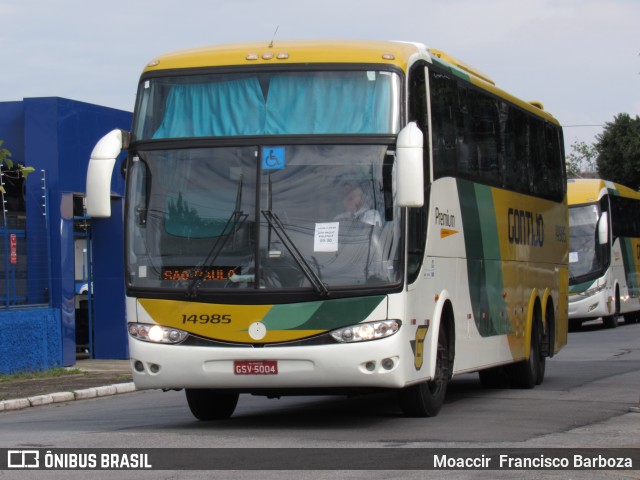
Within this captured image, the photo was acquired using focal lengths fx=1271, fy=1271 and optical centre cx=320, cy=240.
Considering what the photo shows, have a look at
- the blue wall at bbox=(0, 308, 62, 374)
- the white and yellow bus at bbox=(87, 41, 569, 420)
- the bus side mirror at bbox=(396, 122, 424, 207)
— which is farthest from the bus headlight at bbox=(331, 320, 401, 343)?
the blue wall at bbox=(0, 308, 62, 374)

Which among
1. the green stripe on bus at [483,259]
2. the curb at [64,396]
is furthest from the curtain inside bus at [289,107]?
the curb at [64,396]

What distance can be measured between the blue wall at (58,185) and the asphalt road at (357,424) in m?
4.94

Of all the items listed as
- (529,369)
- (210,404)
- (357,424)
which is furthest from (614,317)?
(357,424)

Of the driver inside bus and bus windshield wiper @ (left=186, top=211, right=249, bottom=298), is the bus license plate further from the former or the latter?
the driver inside bus

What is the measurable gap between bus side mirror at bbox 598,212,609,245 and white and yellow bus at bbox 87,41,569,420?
22.5m

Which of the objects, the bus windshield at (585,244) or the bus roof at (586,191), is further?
the bus roof at (586,191)

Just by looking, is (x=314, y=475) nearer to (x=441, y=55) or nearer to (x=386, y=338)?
(x=386, y=338)

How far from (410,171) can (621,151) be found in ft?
199

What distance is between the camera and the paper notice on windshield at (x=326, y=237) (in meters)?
11.5

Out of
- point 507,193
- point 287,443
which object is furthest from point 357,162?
point 507,193

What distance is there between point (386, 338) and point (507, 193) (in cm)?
570

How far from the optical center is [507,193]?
54.2ft

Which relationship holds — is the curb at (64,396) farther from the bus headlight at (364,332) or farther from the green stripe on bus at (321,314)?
the bus headlight at (364,332)

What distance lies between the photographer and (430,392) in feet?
42.6
